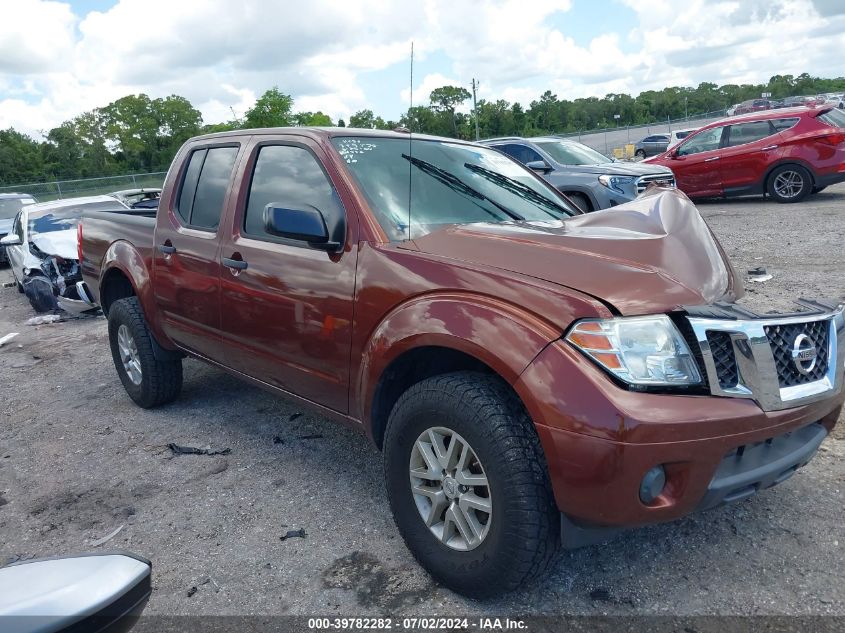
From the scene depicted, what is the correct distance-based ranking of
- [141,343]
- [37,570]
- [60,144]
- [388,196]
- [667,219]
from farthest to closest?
[60,144] → [141,343] → [388,196] → [667,219] → [37,570]

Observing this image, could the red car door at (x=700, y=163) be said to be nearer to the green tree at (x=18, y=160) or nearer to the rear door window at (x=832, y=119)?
the rear door window at (x=832, y=119)

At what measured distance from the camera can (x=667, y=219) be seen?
3062mm

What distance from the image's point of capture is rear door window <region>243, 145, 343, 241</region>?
3400 mm

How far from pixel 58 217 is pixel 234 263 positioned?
8.26m

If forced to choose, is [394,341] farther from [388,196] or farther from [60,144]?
[60,144]

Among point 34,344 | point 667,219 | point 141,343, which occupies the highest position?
point 667,219

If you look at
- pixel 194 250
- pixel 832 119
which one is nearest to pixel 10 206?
pixel 194 250

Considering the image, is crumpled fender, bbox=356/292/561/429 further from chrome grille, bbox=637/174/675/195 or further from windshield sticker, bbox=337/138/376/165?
chrome grille, bbox=637/174/675/195

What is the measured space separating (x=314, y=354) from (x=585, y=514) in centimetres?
153

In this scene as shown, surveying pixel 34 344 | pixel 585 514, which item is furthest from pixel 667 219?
pixel 34 344

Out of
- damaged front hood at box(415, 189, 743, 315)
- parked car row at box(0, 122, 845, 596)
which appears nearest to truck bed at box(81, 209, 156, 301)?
parked car row at box(0, 122, 845, 596)

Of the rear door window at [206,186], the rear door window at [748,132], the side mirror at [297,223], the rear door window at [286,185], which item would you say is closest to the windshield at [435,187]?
the rear door window at [286,185]

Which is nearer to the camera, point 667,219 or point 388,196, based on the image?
point 667,219

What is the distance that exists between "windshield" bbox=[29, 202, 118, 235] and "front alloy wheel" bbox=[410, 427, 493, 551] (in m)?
8.99
